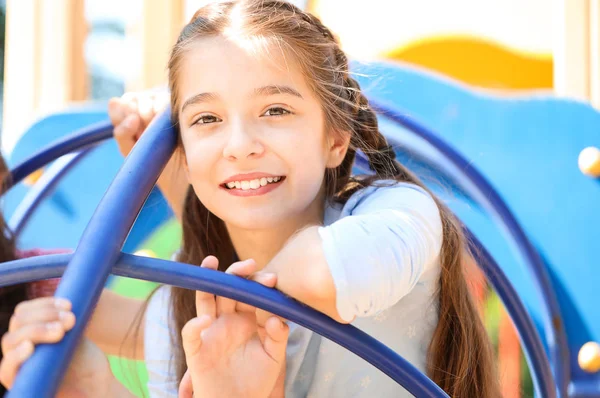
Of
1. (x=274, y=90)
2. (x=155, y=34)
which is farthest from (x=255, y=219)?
(x=155, y=34)

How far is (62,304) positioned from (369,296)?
9.7 inches

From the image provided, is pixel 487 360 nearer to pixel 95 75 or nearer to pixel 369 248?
pixel 369 248

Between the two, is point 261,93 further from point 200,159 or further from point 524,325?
point 524,325

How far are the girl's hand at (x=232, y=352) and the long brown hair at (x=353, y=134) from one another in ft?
0.87

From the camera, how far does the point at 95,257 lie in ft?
1.96

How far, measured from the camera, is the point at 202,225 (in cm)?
105

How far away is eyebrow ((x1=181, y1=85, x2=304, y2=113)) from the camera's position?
82 cm

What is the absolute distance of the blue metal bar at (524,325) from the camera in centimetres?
104

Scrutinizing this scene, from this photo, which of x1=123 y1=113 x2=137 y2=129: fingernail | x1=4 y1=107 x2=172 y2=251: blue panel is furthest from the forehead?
x1=4 y1=107 x2=172 y2=251: blue panel

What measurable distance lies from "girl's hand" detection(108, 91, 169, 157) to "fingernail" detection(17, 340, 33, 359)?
572mm

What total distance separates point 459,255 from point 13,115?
166 cm

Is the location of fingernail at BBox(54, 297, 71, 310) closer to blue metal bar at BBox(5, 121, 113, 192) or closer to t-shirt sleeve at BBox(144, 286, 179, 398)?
t-shirt sleeve at BBox(144, 286, 179, 398)

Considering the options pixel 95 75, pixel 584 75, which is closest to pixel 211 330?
pixel 584 75

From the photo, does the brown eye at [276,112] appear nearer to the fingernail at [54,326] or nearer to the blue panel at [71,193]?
the fingernail at [54,326]
